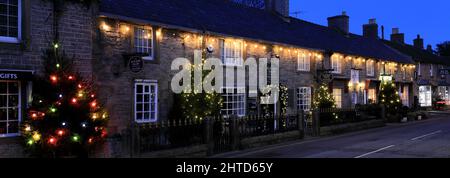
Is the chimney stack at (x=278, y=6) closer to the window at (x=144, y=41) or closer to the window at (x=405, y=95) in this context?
the window at (x=144, y=41)

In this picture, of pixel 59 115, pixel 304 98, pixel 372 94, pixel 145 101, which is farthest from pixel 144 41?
pixel 372 94

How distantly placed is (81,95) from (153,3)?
801cm

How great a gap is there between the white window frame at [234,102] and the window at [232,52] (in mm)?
1236

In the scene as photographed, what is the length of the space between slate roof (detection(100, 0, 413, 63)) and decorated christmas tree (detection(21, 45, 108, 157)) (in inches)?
135

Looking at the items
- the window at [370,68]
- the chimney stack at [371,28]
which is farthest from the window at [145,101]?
the chimney stack at [371,28]

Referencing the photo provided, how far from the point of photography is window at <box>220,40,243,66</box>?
21859 millimetres

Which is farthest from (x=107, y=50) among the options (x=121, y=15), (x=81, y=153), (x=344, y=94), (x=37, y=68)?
(x=344, y=94)

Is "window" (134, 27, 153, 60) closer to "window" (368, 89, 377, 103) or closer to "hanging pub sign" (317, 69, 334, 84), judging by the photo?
"hanging pub sign" (317, 69, 334, 84)

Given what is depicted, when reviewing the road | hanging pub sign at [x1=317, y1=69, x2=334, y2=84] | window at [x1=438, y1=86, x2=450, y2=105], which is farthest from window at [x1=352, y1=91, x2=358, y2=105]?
window at [x1=438, y1=86, x2=450, y2=105]

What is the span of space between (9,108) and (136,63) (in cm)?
480

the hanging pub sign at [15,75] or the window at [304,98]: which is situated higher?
the hanging pub sign at [15,75]

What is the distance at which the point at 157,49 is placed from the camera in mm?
18094

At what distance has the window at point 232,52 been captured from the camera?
21.9 meters

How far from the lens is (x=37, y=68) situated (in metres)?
13.2
